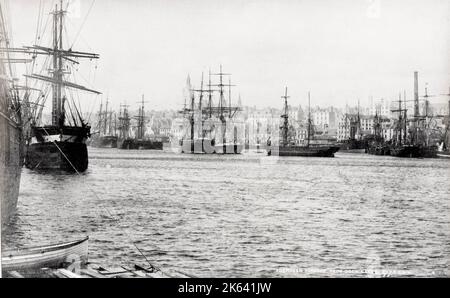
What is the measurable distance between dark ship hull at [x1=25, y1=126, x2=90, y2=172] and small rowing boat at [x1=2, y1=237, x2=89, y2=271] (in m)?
7.37

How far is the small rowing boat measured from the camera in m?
5.35

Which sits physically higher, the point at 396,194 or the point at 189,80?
the point at 189,80

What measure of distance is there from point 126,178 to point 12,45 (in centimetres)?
1132

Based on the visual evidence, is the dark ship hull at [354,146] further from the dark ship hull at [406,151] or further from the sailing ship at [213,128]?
the sailing ship at [213,128]

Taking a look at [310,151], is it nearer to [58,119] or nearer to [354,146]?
[354,146]

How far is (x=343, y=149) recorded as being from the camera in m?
55.2

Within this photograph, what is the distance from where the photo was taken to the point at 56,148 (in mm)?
17031

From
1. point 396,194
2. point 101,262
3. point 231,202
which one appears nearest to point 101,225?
point 101,262

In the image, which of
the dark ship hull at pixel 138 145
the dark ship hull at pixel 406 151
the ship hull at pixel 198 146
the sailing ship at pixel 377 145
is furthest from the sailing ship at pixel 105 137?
the sailing ship at pixel 377 145

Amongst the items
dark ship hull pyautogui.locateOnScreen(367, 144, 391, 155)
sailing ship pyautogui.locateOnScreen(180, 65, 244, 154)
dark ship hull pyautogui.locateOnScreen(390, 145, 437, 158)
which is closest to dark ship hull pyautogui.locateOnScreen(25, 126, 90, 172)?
sailing ship pyautogui.locateOnScreen(180, 65, 244, 154)

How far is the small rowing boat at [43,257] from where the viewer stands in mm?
5348

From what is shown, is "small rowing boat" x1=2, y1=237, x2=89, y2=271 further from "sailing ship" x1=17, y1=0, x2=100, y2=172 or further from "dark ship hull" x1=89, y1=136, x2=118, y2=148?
"dark ship hull" x1=89, y1=136, x2=118, y2=148
